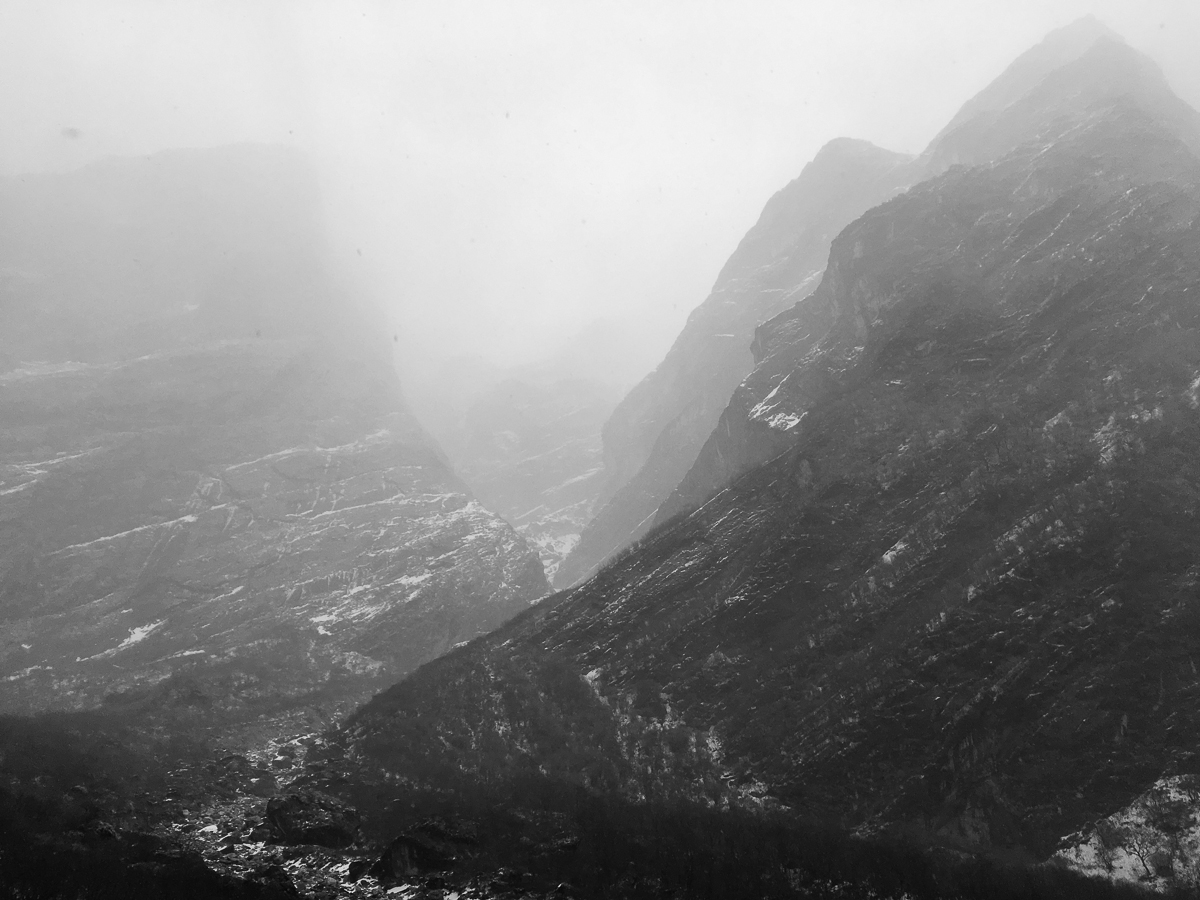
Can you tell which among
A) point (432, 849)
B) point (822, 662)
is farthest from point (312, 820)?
point (822, 662)

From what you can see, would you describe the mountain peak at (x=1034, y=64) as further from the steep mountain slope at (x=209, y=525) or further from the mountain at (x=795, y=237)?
the steep mountain slope at (x=209, y=525)

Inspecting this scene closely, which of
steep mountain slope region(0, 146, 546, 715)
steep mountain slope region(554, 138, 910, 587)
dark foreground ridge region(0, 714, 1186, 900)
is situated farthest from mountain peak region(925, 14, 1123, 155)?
dark foreground ridge region(0, 714, 1186, 900)

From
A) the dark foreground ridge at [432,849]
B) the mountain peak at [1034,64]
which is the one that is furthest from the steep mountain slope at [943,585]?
the mountain peak at [1034,64]

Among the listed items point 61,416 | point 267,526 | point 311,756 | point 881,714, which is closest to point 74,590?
point 267,526

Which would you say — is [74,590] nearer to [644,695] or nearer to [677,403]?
[644,695]

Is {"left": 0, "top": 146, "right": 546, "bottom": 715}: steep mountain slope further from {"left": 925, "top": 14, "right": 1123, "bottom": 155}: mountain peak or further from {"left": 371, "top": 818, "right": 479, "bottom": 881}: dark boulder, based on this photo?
{"left": 925, "top": 14, "right": 1123, "bottom": 155}: mountain peak

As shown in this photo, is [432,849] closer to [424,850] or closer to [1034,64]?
[424,850]
